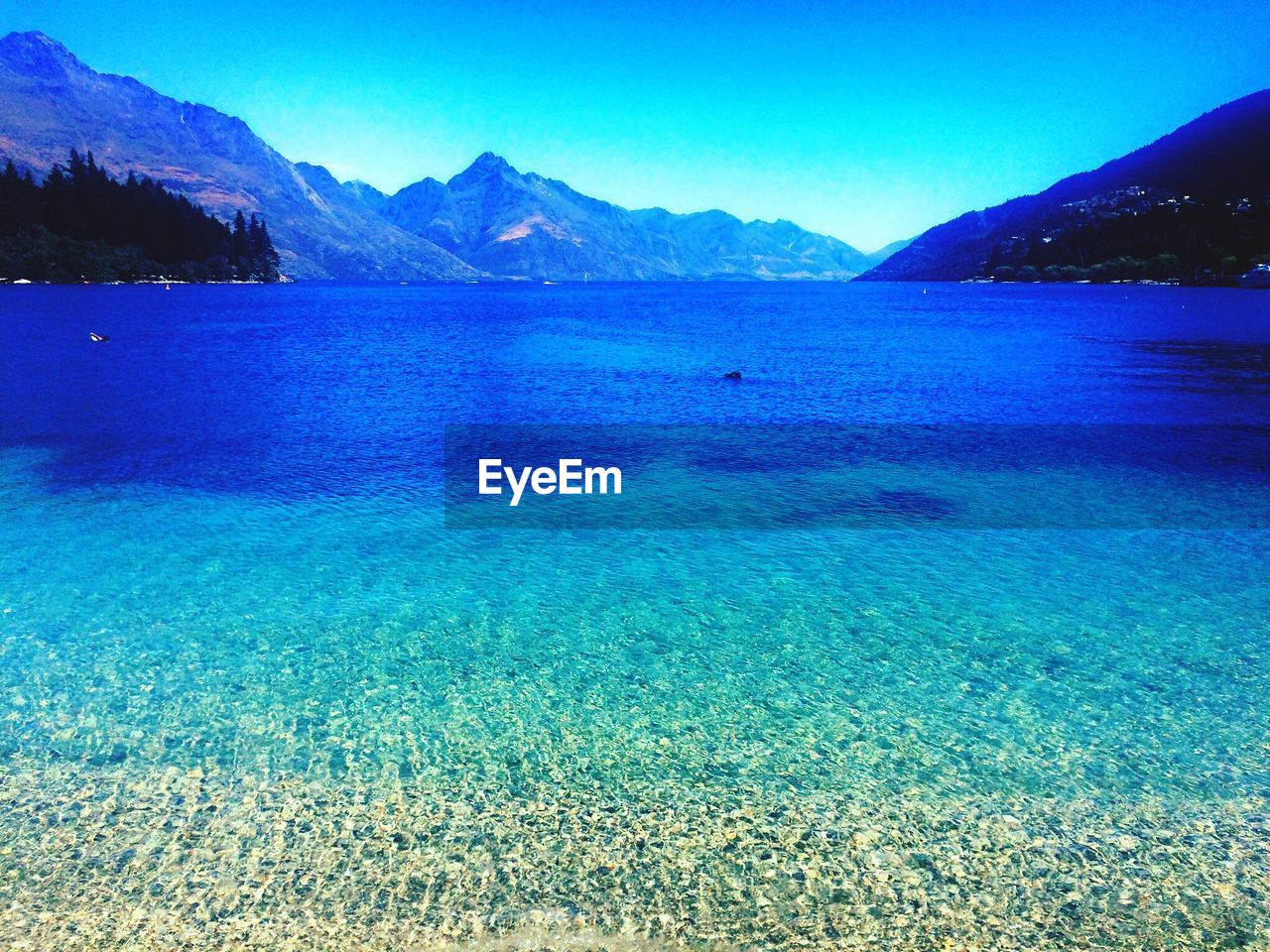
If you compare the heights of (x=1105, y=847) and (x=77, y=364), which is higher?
(x=77, y=364)

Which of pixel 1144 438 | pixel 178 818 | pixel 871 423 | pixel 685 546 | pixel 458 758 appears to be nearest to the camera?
pixel 178 818

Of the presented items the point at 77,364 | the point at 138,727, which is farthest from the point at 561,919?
the point at 77,364

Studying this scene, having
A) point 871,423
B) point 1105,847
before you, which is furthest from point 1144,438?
point 1105,847

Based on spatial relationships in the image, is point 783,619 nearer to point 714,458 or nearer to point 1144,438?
point 714,458

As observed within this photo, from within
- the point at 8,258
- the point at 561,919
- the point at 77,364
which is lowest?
the point at 561,919

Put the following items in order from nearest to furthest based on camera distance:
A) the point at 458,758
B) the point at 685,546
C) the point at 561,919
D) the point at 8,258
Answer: the point at 561,919 → the point at 458,758 → the point at 685,546 → the point at 8,258

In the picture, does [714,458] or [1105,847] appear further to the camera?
[714,458]
